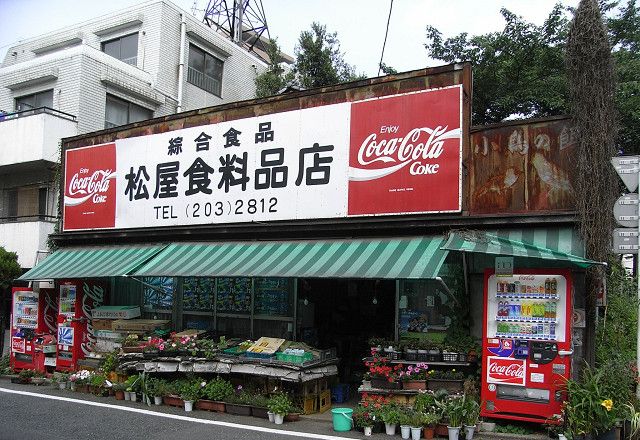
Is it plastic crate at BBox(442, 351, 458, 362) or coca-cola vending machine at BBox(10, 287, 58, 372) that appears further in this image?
coca-cola vending machine at BBox(10, 287, 58, 372)

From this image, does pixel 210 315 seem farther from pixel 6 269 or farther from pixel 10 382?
pixel 6 269

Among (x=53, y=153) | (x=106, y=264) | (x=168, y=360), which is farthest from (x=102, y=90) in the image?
(x=168, y=360)

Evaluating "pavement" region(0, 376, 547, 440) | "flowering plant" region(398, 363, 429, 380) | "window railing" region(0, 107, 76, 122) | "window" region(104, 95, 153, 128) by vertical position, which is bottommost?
"pavement" region(0, 376, 547, 440)

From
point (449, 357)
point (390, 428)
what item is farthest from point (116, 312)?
point (449, 357)

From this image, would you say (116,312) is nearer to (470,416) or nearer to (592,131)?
(470,416)

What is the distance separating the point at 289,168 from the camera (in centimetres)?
1170

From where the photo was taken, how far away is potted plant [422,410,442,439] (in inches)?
330

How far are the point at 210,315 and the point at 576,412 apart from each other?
836 cm

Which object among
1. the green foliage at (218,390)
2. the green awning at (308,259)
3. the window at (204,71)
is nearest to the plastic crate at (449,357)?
the green awning at (308,259)

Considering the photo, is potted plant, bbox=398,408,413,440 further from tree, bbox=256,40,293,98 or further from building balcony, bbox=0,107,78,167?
tree, bbox=256,40,293,98

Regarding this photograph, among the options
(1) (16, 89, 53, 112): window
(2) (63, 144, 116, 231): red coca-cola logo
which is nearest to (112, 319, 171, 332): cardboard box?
(2) (63, 144, 116, 231): red coca-cola logo

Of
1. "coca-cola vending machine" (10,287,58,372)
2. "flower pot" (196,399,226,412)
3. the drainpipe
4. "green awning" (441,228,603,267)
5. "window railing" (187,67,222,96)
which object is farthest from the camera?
"window railing" (187,67,222,96)

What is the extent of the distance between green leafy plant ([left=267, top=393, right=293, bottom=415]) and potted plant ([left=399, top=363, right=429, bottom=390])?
6.64 feet

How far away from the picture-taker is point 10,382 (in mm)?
13898
